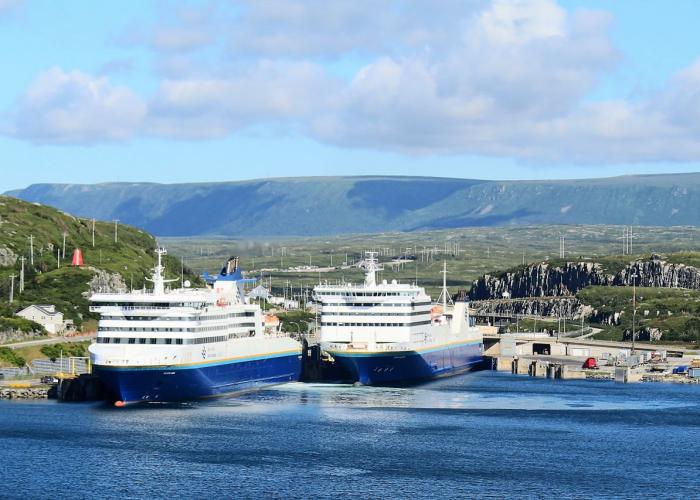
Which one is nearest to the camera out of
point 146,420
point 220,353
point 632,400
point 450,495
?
point 450,495

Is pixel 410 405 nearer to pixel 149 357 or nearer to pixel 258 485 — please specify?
pixel 149 357

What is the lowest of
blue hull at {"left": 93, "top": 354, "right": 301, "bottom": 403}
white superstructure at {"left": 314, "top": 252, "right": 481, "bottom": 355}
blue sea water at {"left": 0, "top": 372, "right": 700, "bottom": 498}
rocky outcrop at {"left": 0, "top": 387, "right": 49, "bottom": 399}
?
blue sea water at {"left": 0, "top": 372, "right": 700, "bottom": 498}

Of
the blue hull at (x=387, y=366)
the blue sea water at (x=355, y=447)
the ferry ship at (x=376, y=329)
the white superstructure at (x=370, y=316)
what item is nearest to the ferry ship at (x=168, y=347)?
the blue sea water at (x=355, y=447)

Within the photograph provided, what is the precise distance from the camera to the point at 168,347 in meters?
147

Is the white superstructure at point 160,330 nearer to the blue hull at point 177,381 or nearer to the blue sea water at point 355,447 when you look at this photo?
the blue hull at point 177,381

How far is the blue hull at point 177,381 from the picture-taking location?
143875 millimetres

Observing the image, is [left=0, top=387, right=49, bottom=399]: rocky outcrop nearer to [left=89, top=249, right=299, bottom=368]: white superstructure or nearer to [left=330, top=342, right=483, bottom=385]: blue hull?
[left=89, top=249, right=299, bottom=368]: white superstructure

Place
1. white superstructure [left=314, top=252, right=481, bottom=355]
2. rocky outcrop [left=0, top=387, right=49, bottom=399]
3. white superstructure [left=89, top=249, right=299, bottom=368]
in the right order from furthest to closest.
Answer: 1. white superstructure [left=314, top=252, right=481, bottom=355]
2. rocky outcrop [left=0, top=387, right=49, bottom=399]
3. white superstructure [left=89, top=249, right=299, bottom=368]

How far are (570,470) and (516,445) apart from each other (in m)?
12.4

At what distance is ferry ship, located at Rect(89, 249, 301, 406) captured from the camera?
474 ft

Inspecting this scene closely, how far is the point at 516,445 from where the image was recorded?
415ft

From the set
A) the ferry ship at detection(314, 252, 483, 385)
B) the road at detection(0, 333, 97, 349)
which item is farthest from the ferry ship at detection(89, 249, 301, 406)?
the road at detection(0, 333, 97, 349)

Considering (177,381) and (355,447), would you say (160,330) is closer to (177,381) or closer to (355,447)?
(177,381)

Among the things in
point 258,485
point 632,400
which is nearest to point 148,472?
point 258,485
